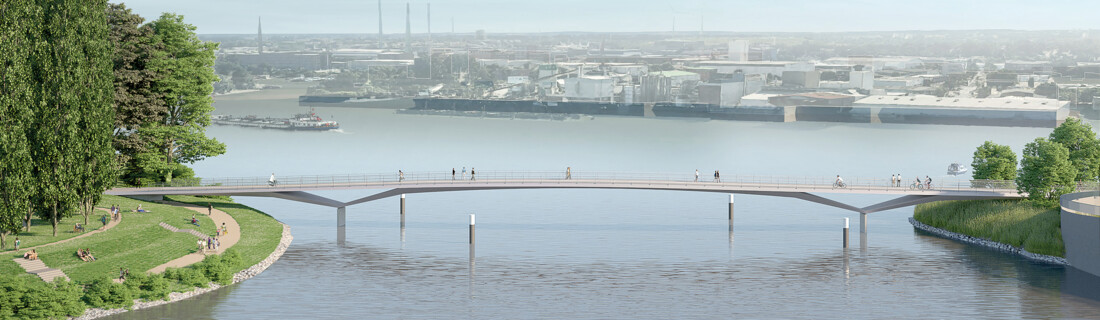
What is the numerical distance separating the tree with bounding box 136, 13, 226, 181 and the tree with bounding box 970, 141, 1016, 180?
192 feet

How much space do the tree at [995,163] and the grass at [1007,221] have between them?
311 centimetres

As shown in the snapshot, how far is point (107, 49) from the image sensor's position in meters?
76.0

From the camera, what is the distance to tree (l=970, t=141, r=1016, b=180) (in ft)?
300

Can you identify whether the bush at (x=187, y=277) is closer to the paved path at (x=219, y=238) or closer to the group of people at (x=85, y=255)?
the paved path at (x=219, y=238)

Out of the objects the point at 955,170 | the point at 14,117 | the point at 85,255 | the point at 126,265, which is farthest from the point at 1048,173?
the point at 14,117

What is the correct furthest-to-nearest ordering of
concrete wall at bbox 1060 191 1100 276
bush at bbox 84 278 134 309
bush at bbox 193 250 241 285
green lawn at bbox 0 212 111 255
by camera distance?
concrete wall at bbox 1060 191 1100 276 < bush at bbox 193 250 241 285 < green lawn at bbox 0 212 111 255 < bush at bbox 84 278 134 309

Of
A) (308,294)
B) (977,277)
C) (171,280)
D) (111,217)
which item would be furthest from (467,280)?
(977,277)

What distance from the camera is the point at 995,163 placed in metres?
91.6

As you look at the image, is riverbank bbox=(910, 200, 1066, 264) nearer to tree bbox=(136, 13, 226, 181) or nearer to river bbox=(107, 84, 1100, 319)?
river bbox=(107, 84, 1100, 319)

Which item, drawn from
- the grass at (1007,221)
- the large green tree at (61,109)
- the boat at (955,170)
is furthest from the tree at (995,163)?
the large green tree at (61,109)

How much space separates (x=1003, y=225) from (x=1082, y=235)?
11.0 m

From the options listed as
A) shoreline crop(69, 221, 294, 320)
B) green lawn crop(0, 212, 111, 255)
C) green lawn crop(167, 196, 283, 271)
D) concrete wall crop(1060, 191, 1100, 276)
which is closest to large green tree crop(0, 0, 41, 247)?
green lawn crop(0, 212, 111, 255)

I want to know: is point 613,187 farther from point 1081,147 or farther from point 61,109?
point 61,109

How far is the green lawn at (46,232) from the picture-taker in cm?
6494
